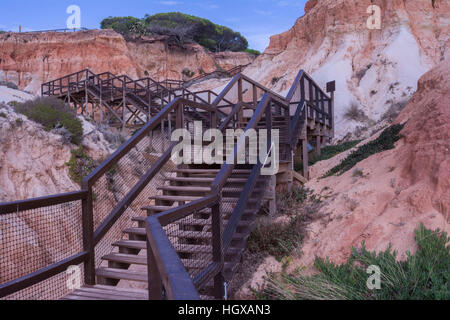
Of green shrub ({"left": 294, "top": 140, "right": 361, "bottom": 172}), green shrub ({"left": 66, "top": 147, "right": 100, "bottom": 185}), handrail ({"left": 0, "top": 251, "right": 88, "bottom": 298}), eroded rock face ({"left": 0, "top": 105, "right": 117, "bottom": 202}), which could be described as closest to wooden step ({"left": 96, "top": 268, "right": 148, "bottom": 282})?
handrail ({"left": 0, "top": 251, "right": 88, "bottom": 298})

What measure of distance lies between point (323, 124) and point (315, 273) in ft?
25.2

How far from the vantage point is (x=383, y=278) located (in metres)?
3.35

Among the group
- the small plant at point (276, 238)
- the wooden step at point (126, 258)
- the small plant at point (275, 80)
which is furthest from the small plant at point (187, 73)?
the wooden step at point (126, 258)

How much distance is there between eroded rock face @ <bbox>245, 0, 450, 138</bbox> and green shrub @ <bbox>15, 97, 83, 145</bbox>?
11.6m

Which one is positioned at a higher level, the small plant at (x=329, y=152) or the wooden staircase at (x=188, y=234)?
the small plant at (x=329, y=152)

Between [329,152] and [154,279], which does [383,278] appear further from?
[329,152]

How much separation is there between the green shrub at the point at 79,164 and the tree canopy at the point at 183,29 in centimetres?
2909

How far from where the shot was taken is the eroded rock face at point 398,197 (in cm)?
410

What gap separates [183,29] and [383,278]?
37.8 meters

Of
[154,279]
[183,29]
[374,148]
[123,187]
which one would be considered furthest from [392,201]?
[183,29]

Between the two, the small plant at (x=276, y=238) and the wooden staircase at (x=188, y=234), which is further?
the small plant at (x=276, y=238)

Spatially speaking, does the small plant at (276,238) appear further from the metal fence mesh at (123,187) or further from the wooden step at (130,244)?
the metal fence mesh at (123,187)

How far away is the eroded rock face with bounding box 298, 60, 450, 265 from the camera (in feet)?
13.4
